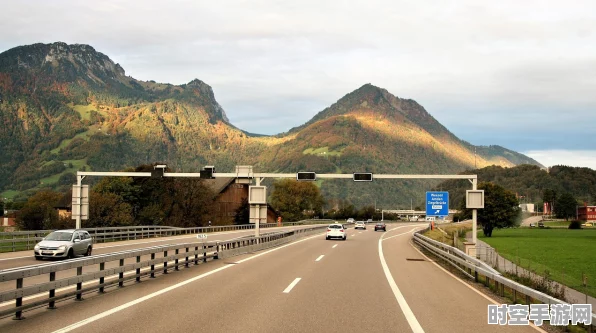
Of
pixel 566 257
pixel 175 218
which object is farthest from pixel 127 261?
pixel 175 218

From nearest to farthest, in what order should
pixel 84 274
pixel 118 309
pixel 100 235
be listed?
pixel 118 309
pixel 84 274
pixel 100 235

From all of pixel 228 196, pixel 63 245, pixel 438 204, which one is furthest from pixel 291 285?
pixel 228 196

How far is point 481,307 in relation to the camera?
1242 centimetres

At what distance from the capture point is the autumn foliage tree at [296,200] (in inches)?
5753

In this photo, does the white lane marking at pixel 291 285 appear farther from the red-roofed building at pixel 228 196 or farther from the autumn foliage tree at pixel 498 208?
the autumn foliage tree at pixel 498 208

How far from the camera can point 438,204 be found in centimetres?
5494

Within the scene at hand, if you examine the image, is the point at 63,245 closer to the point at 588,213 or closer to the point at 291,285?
the point at 291,285

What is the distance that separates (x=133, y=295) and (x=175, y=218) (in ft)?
241

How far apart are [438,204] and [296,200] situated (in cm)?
9339

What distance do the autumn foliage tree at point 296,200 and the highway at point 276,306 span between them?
125 m

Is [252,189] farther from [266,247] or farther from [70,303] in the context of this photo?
[70,303]

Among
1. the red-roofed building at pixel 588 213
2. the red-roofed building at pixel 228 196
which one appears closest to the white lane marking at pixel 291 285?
the red-roofed building at pixel 228 196

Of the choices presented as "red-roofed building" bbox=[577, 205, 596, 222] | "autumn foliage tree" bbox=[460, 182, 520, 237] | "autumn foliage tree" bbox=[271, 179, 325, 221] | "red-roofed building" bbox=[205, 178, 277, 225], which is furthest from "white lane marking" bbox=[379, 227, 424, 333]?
"red-roofed building" bbox=[577, 205, 596, 222]

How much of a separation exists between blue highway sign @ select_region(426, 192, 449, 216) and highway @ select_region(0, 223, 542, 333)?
3643 centimetres
